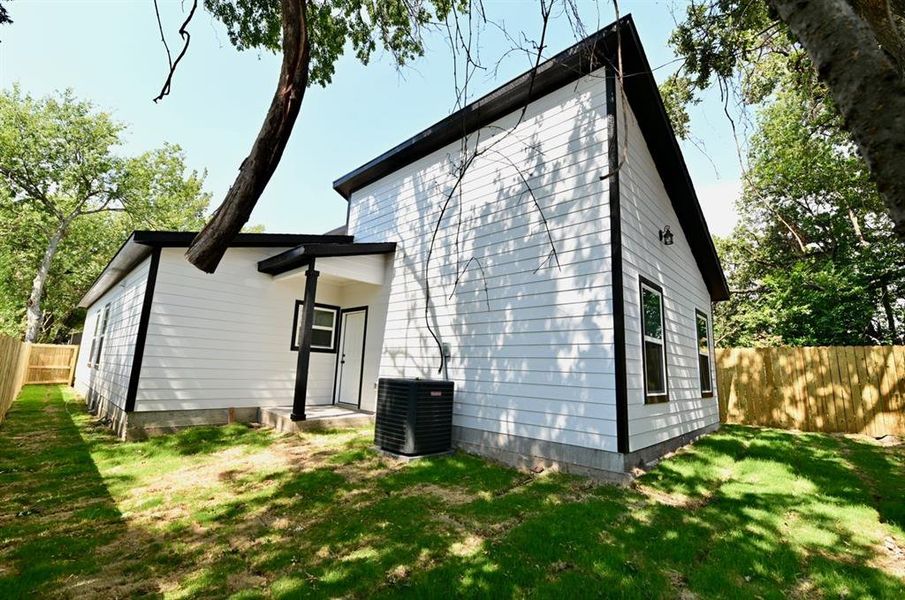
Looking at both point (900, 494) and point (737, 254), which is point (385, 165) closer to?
point (900, 494)

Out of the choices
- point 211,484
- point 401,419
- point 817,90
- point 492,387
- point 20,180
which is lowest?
point 211,484

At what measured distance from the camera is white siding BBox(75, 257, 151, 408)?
7.11 m

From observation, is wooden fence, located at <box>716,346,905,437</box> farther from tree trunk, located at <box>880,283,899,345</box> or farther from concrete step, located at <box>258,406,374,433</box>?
concrete step, located at <box>258,406,374,433</box>

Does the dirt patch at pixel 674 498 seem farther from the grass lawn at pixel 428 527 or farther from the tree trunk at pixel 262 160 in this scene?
the tree trunk at pixel 262 160

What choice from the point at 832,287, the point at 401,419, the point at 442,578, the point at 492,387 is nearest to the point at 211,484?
the point at 401,419

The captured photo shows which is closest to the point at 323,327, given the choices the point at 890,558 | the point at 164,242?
the point at 164,242

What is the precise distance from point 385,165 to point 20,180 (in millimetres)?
19444

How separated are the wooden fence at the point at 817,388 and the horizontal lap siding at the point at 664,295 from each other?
6.50 ft

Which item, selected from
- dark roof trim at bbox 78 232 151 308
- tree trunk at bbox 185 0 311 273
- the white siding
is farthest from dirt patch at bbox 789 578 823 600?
dark roof trim at bbox 78 232 151 308

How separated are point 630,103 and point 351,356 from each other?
697 cm

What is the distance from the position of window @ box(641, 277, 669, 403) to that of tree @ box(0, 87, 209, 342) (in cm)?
2287

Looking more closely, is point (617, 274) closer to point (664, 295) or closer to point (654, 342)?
point (654, 342)

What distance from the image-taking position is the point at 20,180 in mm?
17219

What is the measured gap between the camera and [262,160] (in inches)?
92.6
